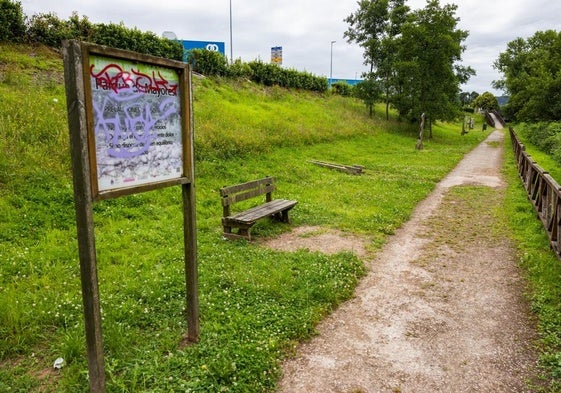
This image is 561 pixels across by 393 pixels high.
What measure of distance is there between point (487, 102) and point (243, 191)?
297ft

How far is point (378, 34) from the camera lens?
32.4m

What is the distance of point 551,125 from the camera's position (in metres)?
25.6

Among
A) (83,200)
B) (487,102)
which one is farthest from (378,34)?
(487,102)

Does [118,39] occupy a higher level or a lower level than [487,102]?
lower

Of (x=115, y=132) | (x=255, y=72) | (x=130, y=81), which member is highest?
(x=255, y=72)

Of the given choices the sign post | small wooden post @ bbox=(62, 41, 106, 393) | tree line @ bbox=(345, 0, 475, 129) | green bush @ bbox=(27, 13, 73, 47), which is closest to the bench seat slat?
the sign post

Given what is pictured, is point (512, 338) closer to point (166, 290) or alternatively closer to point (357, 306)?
point (357, 306)

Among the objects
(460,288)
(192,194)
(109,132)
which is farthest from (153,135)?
(460,288)

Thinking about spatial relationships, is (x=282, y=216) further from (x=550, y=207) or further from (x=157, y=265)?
(x=550, y=207)

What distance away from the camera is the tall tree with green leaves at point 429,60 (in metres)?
28.2

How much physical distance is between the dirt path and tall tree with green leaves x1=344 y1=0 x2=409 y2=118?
25.9 meters

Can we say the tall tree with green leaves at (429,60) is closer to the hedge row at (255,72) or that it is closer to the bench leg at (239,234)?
the hedge row at (255,72)

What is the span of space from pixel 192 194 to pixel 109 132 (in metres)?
1.13

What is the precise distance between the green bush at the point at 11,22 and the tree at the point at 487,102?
85.5 meters
